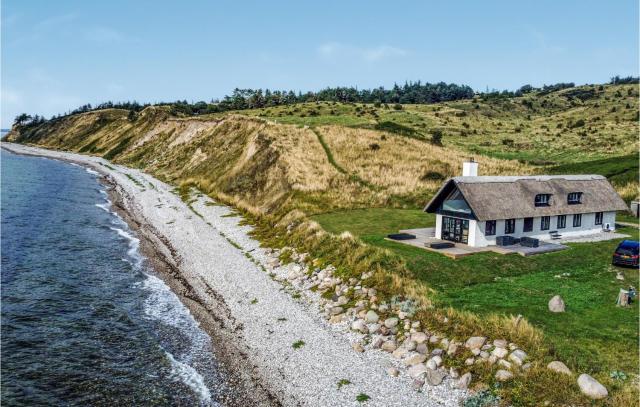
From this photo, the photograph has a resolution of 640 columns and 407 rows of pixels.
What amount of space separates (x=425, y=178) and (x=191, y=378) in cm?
4767

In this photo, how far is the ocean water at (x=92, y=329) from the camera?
72.5ft

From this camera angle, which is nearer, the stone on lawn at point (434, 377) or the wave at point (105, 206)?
the stone on lawn at point (434, 377)

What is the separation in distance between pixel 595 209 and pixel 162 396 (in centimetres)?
4007

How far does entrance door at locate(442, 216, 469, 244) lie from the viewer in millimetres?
38656

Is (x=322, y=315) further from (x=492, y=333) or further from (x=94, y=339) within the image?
(x=94, y=339)

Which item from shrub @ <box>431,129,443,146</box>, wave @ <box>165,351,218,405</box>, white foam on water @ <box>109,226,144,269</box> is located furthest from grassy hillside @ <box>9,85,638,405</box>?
white foam on water @ <box>109,226,144,269</box>

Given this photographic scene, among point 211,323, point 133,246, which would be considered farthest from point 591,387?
point 133,246

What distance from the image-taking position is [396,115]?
398 feet

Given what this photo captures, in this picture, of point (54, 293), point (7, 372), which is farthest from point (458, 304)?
point (54, 293)

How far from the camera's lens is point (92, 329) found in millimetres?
28562

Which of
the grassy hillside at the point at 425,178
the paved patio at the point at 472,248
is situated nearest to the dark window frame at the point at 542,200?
the paved patio at the point at 472,248

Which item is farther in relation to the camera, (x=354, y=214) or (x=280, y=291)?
(x=354, y=214)

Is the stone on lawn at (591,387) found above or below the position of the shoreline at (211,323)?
above

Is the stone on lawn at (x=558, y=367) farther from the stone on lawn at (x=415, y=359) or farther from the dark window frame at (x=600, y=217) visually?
the dark window frame at (x=600, y=217)
